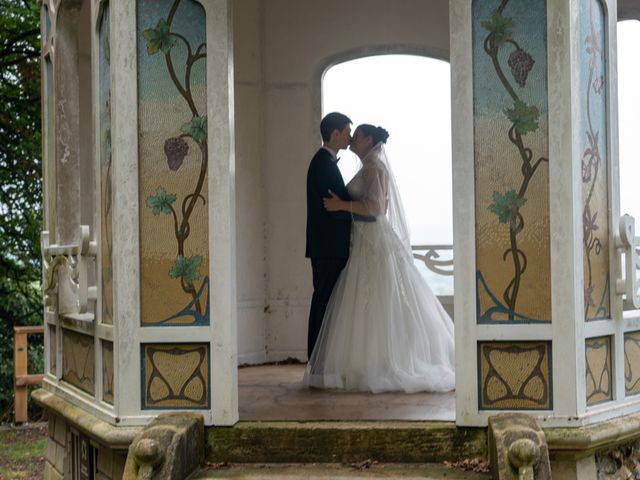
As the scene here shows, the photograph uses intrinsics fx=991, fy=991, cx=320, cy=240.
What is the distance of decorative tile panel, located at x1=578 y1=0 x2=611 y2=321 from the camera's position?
18.8ft

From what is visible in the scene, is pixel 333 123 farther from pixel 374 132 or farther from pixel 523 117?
pixel 523 117

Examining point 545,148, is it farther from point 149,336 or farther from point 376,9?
point 376,9

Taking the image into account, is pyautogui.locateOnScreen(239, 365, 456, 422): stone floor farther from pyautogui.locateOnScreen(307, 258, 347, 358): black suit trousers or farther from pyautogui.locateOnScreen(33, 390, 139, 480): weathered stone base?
pyautogui.locateOnScreen(33, 390, 139, 480): weathered stone base

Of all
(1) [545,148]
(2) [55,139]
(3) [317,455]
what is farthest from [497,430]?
(2) [55,139]

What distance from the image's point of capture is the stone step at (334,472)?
5406mm

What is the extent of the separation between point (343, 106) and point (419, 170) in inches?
39.7

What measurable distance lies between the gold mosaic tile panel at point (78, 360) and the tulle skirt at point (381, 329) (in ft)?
5.80

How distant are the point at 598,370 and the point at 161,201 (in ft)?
9.05

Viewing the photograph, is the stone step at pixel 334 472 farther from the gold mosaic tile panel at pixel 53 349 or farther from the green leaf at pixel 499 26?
the green leaf at pixel 499 26

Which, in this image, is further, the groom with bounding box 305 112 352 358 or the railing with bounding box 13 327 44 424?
the railing with bounding box 13 327 44 424

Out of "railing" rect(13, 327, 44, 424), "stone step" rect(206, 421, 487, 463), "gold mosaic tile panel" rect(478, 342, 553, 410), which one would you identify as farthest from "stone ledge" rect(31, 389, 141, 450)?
"railing" rect(13, 327, 44, 424)

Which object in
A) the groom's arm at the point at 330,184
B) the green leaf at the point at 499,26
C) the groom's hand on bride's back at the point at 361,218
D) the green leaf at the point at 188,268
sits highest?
the green leaf at the point at 499,26

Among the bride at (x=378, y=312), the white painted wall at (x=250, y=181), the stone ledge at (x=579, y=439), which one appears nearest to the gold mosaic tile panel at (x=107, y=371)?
the bride at (x=378, y=312)

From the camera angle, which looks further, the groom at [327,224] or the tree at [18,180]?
the tree at [18,180]
